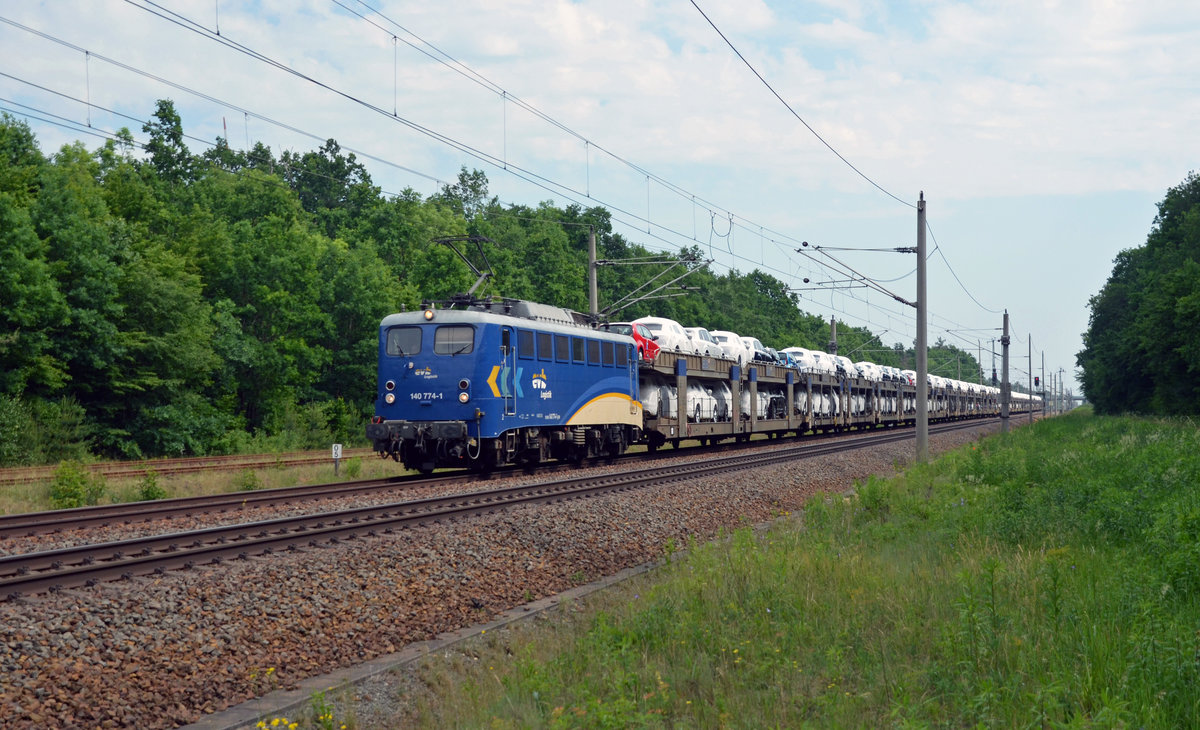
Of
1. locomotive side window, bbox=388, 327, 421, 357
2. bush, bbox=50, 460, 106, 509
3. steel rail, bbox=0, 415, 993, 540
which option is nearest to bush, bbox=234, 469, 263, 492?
steel rail, bbox=0, 415, 993, 540

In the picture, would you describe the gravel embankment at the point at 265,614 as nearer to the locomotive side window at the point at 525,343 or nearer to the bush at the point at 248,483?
the bush at the point at 248,483

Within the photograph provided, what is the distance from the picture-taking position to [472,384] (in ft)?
69.1

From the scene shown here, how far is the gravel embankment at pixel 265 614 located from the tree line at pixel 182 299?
17.7m

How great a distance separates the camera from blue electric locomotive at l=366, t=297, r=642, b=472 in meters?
21.1

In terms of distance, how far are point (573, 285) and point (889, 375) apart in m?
21.0

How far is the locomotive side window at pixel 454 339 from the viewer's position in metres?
21.3

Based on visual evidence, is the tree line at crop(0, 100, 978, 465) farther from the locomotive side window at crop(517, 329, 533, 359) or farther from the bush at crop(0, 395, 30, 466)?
the locomotive side window at crop(517, 329, 533, 359)

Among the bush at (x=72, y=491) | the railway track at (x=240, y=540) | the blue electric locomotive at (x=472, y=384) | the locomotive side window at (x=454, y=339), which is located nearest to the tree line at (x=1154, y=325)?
the blue electric locomotive at (x=472, y=384)

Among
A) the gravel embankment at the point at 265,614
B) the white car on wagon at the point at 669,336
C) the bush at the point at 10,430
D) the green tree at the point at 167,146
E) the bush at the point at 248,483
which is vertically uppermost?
the green tree at the point at 167,146

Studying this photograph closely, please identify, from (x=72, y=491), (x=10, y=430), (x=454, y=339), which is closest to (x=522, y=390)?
(x=454, y=339)

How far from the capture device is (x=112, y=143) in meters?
49.8

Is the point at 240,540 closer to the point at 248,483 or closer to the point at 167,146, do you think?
the point at 248,483

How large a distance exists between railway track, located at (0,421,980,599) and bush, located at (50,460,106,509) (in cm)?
638

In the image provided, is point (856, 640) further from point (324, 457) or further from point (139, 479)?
point (324, 457)
